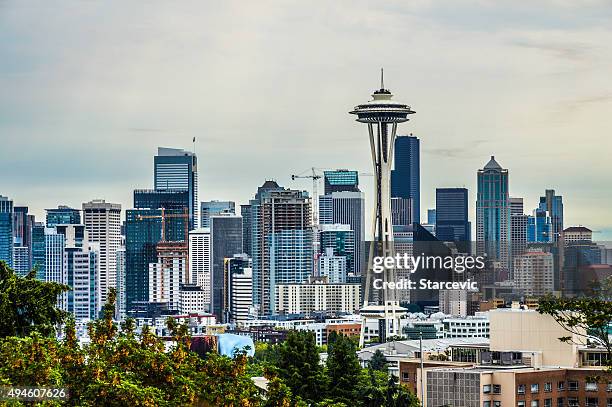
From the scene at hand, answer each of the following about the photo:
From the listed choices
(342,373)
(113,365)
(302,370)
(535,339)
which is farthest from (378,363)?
(113,365)

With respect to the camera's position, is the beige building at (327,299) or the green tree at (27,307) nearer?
the green tree at (27,307)

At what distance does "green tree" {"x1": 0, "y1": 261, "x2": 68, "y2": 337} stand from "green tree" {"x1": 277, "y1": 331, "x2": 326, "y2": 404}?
18.4 feet

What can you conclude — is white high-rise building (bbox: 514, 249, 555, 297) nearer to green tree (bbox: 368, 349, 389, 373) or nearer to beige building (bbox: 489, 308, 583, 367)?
green tree (bbox: 368, 349, 389, 373)

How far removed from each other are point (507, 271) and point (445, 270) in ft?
94.5

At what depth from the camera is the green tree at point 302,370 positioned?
38656 millimetres

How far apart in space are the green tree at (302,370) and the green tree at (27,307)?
5607mm

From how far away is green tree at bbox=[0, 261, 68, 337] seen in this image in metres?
33.5

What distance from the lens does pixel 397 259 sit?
164m

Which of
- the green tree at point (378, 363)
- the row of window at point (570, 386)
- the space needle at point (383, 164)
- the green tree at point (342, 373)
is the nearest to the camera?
the green tree at point (342, 373)

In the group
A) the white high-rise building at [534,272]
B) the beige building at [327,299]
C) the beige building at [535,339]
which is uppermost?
the white high-rise building at [534,272]

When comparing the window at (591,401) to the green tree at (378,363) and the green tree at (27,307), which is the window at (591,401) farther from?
the green tree at (378,363)

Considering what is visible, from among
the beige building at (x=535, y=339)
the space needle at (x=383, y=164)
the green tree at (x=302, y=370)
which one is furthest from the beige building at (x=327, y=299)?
the green tree at (x=302, y=370)

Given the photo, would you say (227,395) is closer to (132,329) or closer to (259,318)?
(132,329)

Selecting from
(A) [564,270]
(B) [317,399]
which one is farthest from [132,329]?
(A) [564,270]
